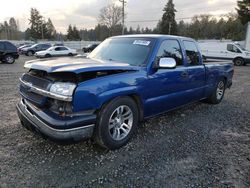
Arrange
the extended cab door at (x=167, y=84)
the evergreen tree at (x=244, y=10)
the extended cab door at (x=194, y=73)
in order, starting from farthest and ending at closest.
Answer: the evergreen tree at (x=244, y=10), the extended cab door at (x=194, y=73), the extended cab door at (x=167, y=84)

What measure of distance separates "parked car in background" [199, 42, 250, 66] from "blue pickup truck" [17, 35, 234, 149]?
16.7 metres

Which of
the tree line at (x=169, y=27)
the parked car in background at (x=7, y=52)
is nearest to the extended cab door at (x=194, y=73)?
the parked car in background at (x=7, y=52)

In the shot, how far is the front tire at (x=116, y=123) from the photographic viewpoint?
121 inches

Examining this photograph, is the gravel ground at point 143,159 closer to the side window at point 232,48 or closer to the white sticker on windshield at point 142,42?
the white sticker on windshield at point 142,42

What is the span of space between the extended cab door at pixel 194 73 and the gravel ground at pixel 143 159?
732 millimetres

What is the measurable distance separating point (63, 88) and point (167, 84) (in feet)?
6.55

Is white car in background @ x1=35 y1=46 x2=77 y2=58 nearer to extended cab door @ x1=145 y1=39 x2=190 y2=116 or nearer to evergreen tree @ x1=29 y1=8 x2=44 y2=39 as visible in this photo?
extended cab door @ x1=145 y1=39 x2=190 y2=116

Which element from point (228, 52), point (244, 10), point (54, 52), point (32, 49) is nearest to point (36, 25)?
point (32, 49)

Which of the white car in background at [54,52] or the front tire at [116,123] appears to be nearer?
the front tire at [116,123]

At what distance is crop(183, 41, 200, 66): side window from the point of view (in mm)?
4777

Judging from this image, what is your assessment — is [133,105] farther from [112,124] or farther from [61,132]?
[61,132]

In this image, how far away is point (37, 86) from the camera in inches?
121

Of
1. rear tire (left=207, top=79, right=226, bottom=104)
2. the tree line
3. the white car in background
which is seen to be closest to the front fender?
rear tire (left=207, top=79, right=226, bottom=104)

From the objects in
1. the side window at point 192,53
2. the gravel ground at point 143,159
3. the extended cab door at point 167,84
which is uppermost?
the side window at point 192,53
